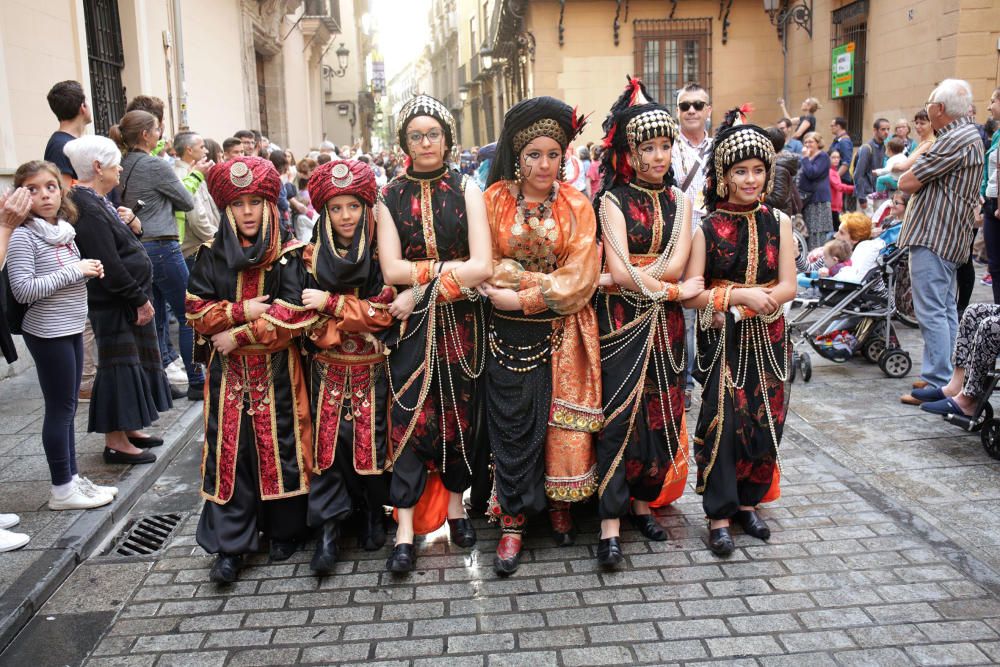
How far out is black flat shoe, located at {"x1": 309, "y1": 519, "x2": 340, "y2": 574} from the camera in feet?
12.5

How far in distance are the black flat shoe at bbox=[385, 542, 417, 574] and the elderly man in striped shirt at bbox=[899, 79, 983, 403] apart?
4.06 m

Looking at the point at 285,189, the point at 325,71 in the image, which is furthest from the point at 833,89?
the point at 325,71

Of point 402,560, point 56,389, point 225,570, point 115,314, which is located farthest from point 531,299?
point 115,314

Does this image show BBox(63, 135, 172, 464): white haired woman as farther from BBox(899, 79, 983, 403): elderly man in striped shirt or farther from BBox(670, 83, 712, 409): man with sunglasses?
BBox(899, 79, 983, 403): elderly man in striped shirt

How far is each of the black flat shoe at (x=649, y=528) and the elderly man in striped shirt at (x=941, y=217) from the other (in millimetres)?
2917

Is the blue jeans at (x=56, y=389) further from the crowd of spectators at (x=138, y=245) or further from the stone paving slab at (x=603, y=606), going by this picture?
the stone paving slab at (x=603, y=606)

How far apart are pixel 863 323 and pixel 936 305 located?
4.51 ft

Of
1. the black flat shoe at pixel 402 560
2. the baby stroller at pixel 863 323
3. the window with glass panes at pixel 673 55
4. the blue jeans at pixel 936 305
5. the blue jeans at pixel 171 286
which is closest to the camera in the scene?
the black flat shoe at pixel 402 560

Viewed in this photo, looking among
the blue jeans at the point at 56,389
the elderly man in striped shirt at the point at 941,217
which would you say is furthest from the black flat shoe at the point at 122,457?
the elderly man in striped shirt at the point at 941,217

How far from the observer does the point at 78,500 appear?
177 inches

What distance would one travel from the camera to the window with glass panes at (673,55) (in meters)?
20.9

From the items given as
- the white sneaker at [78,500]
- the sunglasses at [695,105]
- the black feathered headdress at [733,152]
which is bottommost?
the white sneaker at [78,500]

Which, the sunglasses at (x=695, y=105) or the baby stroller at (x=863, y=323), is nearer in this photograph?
the sunglasses at (x=695, y=105)

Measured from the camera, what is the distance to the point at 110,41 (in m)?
10.0
